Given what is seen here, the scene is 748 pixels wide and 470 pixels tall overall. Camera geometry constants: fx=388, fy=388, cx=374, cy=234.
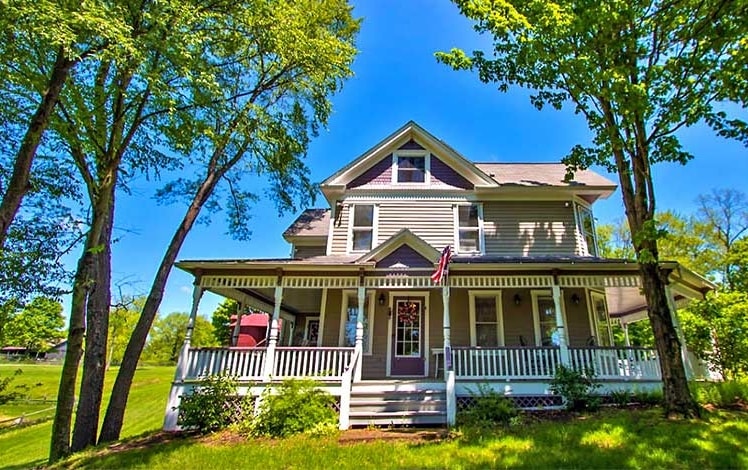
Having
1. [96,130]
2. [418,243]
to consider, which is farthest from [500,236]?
[96,130]

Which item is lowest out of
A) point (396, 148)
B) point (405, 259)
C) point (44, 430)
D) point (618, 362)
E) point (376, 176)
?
point (44, 430)

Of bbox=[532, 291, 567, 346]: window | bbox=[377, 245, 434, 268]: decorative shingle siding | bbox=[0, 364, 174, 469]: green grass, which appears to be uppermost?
A: bbox=[377, 245, 434, 268]: decorative shingle siding

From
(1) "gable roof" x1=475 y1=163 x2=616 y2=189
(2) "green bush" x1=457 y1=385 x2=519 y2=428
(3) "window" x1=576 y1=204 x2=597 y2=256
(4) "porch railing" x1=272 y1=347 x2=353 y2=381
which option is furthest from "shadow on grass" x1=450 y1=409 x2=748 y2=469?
(1) "gable roof" x1=475 y1=163 x2=616 y2=189

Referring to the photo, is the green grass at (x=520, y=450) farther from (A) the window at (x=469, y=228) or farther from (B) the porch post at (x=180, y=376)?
(A) the window at (x=469, y=228)

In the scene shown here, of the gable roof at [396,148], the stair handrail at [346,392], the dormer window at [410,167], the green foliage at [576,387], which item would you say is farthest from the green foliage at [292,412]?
the dormer window at [410,167]

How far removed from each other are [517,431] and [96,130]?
9.96 m

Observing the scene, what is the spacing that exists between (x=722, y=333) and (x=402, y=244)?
1145 cm

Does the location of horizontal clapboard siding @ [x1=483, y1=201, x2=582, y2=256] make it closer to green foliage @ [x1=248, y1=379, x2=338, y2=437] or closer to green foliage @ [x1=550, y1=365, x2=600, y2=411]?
green foliage @ [x1=550, y1=365, x2=600, y2=411]

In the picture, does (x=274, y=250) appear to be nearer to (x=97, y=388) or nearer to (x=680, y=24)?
(x=97, y=388)

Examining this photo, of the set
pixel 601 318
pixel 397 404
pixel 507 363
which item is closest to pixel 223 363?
pixel 397 404

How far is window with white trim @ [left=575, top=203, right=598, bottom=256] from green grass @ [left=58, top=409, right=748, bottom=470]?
20.9 feet

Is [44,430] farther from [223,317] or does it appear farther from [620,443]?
[620,443]

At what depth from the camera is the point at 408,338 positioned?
37.2 feet

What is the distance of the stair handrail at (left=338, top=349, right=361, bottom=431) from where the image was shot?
8.23m
